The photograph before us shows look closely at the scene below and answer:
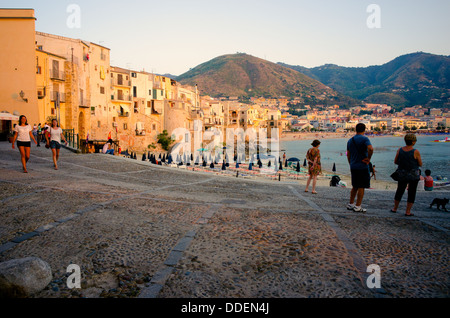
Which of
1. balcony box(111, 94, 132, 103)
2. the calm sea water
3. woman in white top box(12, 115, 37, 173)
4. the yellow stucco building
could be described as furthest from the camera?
balcony box(111, 94, 132, 103)

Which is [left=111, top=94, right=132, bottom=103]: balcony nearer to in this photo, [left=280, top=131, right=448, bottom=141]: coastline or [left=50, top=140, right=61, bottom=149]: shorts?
[left=50, top=140, right=61, bottom=149]: shorts

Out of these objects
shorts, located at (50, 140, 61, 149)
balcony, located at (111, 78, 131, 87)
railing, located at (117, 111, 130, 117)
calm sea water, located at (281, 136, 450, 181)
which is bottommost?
calm sea water, located at (281, 136, 450, 181)

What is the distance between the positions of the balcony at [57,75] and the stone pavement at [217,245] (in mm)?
29303

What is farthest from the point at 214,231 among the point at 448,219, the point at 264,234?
the point at 448,219

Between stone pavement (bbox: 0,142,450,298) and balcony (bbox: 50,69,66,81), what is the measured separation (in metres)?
29.3

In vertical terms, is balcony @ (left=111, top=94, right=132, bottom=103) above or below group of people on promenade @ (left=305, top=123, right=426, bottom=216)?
above

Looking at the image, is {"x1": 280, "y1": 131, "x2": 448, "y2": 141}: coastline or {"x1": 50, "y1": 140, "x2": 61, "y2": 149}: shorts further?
{"x1": 280, "y1": 131, "x2": 448, "y2": 141}: coastline

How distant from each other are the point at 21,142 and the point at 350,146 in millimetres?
10494

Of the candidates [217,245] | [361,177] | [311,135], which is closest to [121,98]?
[361,177]

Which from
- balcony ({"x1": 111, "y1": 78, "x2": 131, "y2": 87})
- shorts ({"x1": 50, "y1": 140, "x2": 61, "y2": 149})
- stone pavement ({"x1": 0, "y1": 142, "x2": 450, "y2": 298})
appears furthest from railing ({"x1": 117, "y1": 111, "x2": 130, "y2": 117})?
stone pavement ({"x1": 0, "y1": 142, "x2": 450, "y2": 298})

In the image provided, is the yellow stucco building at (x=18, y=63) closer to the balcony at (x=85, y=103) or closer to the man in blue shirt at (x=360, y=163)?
the balcony at (x=85, y=103)

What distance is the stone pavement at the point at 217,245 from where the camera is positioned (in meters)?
3.20

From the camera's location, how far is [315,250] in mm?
4188

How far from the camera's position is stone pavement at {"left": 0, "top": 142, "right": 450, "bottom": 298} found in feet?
10.5
